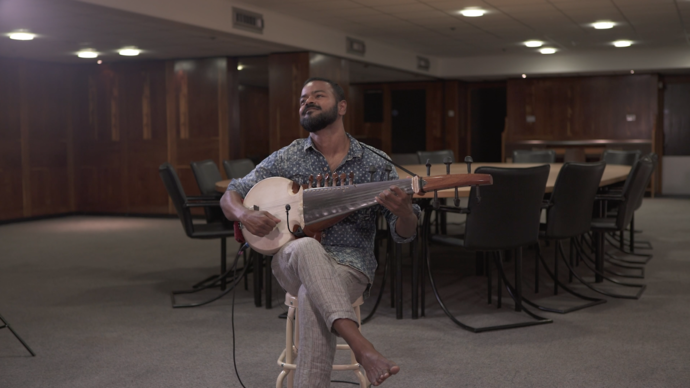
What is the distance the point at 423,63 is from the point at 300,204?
969 centimetres

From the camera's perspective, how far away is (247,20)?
278 inches

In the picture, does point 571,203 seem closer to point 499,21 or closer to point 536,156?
point 536,156

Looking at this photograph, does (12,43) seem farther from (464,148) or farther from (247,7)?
(464,148)

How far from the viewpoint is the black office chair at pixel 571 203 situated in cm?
395

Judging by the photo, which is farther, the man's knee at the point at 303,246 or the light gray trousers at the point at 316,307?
the man's knee at the point at 303,246

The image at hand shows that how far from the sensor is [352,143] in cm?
260

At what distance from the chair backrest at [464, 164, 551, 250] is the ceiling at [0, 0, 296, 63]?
3619 millimetres

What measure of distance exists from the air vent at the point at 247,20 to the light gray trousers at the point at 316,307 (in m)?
5.11

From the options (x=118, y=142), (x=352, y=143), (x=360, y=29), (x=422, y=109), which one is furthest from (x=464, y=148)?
(x=352, y=143)

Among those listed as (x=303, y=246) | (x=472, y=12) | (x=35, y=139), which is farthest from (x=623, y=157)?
(x=35, y=139)

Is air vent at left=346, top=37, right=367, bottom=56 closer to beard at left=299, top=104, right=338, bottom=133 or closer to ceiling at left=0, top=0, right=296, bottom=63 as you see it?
ceiling at left=0, top=0, right=296, bottom=63

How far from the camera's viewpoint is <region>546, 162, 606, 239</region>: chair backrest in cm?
395

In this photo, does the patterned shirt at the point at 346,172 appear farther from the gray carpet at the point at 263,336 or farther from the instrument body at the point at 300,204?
the gray carpet at the point at 263,336

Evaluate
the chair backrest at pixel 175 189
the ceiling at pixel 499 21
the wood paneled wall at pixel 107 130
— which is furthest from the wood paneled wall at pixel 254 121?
the chair backrest at pixel 175 189
